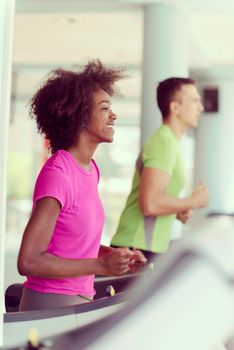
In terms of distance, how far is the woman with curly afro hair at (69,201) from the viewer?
1539 mm

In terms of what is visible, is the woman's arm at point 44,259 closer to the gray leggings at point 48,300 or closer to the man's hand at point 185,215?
the gray leggings at point 48,300

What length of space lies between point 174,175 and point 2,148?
1.65m

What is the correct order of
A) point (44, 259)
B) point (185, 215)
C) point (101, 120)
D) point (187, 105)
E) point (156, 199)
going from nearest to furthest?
point (44, 259) → point (101, 120) → point (156, 199) → point (185, 215) → point (187, 105)

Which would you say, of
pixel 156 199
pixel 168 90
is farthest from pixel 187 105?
pixel 156 199

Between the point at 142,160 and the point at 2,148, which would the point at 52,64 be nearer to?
the point at 142,160

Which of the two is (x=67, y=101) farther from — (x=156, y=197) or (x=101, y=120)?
(x=156, y=197)

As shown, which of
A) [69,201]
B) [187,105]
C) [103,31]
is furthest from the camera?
[103,31]

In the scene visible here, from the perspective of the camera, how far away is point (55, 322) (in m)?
1.40

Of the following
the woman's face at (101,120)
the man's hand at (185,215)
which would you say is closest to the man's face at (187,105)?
the man's hand at (185,215)

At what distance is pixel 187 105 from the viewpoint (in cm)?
289

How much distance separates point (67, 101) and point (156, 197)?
641 millimetres

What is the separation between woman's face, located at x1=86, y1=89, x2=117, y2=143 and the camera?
1950 millimetres

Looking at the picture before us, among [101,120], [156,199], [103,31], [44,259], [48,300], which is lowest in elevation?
[48,300]

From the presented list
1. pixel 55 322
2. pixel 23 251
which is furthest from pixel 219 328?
pixel 23 251
